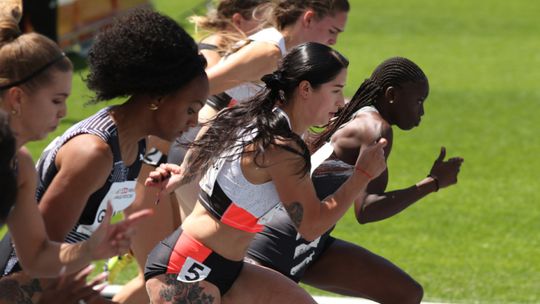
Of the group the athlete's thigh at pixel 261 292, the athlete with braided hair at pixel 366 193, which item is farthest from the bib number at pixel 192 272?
the athlete with braided hair at pixel 366 193

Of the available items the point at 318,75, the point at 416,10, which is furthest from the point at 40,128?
the point at 416,10

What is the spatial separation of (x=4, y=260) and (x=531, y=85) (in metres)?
13.6

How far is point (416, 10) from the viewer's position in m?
26.4

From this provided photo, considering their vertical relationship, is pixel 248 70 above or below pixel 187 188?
above

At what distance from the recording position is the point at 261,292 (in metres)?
5.09

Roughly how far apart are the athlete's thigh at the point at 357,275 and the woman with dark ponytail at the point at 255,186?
0.92 metres

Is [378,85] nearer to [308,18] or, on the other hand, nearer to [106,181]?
[308,18]

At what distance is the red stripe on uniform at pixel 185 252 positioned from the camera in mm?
4992

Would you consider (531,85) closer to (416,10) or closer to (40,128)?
(416,10)

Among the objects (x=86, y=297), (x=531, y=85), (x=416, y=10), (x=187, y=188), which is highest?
(x=86, y=297)

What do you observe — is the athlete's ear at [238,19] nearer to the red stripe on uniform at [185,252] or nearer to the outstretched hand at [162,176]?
the outstretched hand at [162,176]

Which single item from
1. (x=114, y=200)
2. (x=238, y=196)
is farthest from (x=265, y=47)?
(x=114, y=200)

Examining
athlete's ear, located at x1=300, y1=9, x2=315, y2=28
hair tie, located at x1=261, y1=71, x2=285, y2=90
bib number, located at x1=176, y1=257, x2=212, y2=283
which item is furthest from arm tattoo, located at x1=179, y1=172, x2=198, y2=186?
athlete's ear, located at x1=300, y1=9, x2=315, y2=28

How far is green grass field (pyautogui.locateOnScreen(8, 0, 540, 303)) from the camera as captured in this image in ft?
28.1
